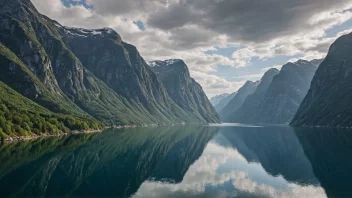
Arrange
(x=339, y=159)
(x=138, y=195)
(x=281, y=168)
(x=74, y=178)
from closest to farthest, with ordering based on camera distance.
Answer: (x=138, y=195), (x=74, y=178), (x=281, y=168), (x=339, y=159)

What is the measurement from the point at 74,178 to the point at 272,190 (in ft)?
142

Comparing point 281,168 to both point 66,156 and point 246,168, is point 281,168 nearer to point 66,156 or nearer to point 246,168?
point 246,168

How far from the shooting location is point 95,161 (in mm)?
88438

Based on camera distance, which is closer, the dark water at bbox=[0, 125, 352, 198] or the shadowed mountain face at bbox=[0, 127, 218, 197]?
the shadowed mountain face at bbox=[0, 127, 218, 197]

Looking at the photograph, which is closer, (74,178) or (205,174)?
(74,178)

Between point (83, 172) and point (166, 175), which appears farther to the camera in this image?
point (166, 175)

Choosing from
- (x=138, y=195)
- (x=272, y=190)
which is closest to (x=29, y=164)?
(x=138, y=195)

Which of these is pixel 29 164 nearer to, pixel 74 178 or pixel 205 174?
pixel 74 178

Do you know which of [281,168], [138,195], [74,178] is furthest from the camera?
[281,168]

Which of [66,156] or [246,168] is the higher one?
[66,156]

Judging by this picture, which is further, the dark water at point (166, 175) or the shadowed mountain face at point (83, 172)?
the dark water at point (166, 175)

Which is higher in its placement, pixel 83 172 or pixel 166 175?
pixel 83 172

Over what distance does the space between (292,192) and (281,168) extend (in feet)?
97.8

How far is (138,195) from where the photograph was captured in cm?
5191
